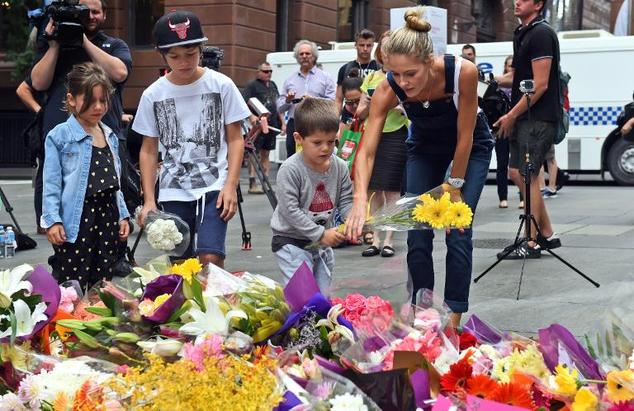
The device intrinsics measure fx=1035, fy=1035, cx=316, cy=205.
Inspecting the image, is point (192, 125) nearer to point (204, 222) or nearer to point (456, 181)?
point (204, 222)

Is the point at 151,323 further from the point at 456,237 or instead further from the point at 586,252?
the point at 586,252

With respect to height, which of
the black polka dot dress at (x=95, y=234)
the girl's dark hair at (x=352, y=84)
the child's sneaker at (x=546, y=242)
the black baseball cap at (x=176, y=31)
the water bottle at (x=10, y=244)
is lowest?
the water bottle at (x=10, y=244)

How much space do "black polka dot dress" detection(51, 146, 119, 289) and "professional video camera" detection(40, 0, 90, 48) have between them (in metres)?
0.81

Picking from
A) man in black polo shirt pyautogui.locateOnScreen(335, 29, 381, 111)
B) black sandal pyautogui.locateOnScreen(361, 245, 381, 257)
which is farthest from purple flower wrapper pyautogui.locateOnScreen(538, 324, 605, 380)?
man in black polo shirt pyautogui.locateOnScreen(335, 29, 381, 111)

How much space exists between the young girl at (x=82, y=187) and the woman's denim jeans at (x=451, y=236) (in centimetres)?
174

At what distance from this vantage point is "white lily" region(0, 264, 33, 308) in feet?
10.6

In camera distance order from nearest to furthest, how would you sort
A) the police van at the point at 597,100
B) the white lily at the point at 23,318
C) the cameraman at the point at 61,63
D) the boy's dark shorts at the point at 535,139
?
the white lily at the point at 23,318, the cameraman at the point at 61,63, the boy's dark shorts at the point at 535,139, the police van at the point at 597,100

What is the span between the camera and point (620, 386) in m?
2.50

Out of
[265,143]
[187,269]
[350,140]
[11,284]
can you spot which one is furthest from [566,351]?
[265,143]

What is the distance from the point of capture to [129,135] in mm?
10328

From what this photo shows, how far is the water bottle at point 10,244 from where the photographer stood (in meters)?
9.21

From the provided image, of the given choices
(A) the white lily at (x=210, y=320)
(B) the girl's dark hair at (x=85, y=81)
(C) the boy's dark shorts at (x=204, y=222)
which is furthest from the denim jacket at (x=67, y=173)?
(A) the white lily at (x=210, y=320)

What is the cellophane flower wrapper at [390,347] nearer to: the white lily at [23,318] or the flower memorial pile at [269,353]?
the flower memorial pile at [269,353]

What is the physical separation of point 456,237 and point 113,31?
821 inches
